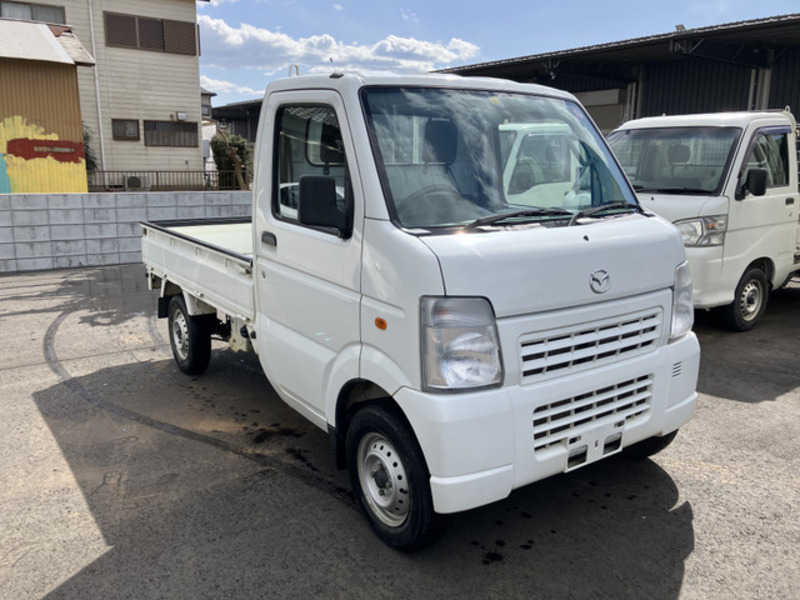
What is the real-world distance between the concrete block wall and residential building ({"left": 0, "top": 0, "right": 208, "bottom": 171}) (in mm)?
12580

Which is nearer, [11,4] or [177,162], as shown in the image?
[11,4]

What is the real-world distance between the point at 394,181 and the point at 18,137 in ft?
40.6

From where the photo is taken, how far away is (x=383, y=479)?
3.26 m

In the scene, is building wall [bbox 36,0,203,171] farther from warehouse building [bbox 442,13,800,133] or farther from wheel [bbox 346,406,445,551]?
wheel [bbox 346,406,445,551]

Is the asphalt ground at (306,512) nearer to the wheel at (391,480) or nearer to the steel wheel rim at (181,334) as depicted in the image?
the wheel at (391,480)

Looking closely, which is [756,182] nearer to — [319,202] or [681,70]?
[319,202]

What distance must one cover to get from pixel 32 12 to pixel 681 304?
78.5 feet

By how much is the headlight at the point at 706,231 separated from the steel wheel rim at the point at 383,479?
4402mm

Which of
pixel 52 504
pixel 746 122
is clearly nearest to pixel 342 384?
pixel 52 504

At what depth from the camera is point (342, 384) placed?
3.33 m

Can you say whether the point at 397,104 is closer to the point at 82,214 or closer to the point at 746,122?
the point at 746,122

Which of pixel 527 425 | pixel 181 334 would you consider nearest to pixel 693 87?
pixel 181 334

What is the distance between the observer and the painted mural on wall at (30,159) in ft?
41.8

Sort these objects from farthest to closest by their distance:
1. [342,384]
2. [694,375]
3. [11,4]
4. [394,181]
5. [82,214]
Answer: [11,4], [82,214], [694,375], [342,384], [394,181]
